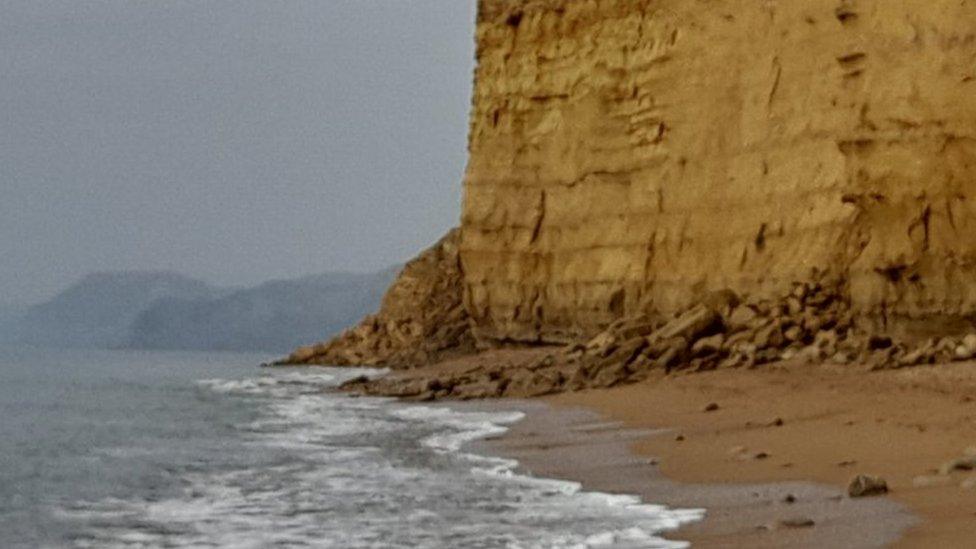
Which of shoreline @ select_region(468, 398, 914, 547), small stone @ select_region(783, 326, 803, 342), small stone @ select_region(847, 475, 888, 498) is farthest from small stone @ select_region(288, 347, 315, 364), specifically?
small stone @ select_region(847, 475, 888, 498)

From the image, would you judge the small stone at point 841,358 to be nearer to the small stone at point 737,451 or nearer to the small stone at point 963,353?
the small stone at point 963,353

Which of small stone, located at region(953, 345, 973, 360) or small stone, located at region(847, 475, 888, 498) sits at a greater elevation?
small stone, located at region(953, 345, 973, 360)

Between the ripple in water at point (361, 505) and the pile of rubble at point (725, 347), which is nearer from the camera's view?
the ripple in water at point (361, 505)

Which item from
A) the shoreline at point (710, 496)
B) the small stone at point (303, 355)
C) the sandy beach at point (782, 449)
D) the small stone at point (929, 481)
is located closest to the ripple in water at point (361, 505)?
the shoreline at point (710, 496)

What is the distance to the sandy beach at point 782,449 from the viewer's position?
25.3 ft

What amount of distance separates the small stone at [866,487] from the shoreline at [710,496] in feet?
0.32

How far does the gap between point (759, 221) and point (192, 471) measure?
562 inches

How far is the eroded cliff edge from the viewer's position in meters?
19.9

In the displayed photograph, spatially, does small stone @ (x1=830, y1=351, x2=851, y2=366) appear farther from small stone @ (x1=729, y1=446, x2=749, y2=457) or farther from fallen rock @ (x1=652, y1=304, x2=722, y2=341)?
small stone @ (x1=729, y1=446, x2=749, y2=457)

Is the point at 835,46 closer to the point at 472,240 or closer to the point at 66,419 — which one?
the point at 66,419

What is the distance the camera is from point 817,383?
17156mm

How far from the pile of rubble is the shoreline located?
4717 millimetres

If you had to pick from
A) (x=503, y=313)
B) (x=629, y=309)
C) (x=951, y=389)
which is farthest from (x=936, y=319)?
(x=503, y=313)

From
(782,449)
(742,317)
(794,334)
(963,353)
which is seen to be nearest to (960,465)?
(782,449)
